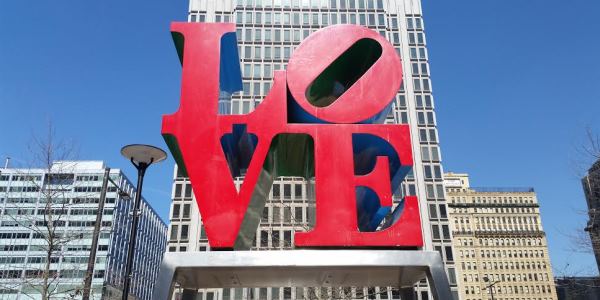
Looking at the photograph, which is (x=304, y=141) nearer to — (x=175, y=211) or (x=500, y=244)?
(x=175, y=211)

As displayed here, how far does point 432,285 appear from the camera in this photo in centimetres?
800

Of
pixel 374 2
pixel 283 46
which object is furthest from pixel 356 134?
pixel 374 2

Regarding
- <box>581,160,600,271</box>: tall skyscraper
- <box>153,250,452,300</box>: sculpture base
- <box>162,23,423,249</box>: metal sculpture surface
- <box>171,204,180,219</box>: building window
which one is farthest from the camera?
<box>171,204,180,219</box>: building window

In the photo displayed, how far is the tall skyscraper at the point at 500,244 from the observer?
117 metres

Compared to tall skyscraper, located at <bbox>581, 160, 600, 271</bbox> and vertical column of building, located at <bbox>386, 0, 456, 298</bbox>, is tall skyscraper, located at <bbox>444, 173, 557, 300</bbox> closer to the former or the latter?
vertical column of building, located at <bbox>386, 0, 456, 298</bbox>

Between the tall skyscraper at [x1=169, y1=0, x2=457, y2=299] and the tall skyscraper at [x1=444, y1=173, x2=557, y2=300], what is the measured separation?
208 ft

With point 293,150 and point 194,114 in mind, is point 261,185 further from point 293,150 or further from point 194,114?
point 194,114

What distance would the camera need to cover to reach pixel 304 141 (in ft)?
31.8

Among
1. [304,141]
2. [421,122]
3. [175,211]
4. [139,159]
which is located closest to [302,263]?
[304,141]

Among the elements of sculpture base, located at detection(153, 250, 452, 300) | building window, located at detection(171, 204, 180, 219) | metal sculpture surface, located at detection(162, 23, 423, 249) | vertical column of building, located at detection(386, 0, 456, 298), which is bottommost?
sculpture base, located at detection(153, 250, 452, 300)

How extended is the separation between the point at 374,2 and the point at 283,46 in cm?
1689

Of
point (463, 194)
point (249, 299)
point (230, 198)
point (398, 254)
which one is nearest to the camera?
point (398, 254)

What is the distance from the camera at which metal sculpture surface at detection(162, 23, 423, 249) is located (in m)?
8.53

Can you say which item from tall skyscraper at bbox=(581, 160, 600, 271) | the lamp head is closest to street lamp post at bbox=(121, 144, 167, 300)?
the lamp head
